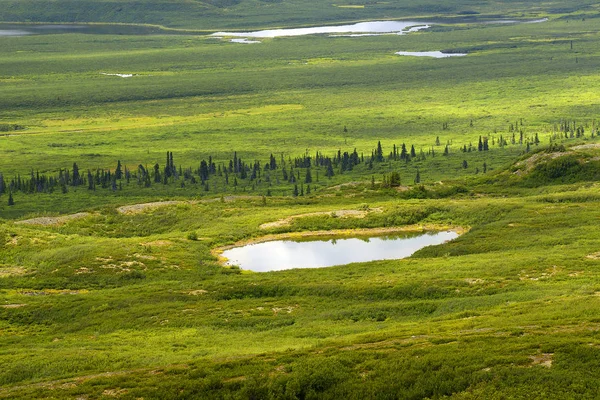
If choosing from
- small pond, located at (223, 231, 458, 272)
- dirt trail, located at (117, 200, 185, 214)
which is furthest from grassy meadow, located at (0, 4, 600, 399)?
small pond, located at (223, 231, 458, 272)

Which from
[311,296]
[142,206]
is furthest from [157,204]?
[311,296]

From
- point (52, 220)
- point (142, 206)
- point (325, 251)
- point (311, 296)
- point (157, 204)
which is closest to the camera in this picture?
point (311, 296)

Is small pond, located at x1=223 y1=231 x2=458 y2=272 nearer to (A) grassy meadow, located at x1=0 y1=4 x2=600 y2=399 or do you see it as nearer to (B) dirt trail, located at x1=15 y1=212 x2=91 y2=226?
(A) grassy meadow, located at x1=0 y1=4 x2=600 y2=399

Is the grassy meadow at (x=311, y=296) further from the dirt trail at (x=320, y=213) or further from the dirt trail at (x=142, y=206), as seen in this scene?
the dirt trail at (x=320, y=213)

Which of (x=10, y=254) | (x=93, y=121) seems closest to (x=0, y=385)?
(x=10, y=254)

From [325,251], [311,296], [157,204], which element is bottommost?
[325,251]

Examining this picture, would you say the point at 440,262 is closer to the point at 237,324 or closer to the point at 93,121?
the point at 237,324

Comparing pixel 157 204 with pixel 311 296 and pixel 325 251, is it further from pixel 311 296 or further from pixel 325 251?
pixel 311 296

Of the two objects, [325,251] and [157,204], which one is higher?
[157,204]
